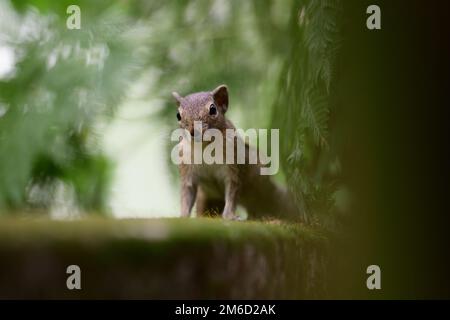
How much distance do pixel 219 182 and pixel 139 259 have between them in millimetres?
942

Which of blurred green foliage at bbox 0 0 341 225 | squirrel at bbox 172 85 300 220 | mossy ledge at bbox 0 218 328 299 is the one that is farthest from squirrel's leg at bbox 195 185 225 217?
mossy ledge at bbox 0 218 328 299

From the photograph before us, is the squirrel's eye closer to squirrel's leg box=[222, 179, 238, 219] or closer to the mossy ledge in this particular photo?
squirrel's leg box=[222, 179, 238, 219]

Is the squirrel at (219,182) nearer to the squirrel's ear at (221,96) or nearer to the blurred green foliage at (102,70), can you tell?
the squirrel's ear at (221,96)

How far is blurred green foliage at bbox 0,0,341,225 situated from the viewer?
1.39m

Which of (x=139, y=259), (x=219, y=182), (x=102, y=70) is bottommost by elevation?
(x=139, y=259)

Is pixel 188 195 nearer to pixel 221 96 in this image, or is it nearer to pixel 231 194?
pixel 231 194

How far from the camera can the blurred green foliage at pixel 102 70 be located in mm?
1389

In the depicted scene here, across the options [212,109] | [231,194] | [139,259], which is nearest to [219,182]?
[231,194]

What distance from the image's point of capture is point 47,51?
4.96 ft

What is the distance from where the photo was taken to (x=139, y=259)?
46 cm

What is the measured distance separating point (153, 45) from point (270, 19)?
31 cm

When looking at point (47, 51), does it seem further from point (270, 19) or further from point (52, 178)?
point (270, 19)

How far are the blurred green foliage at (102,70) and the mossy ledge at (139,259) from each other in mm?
719

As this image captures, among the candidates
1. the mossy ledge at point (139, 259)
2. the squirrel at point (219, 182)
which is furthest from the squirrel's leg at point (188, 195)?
the mossy ledge at point (139, 259)
